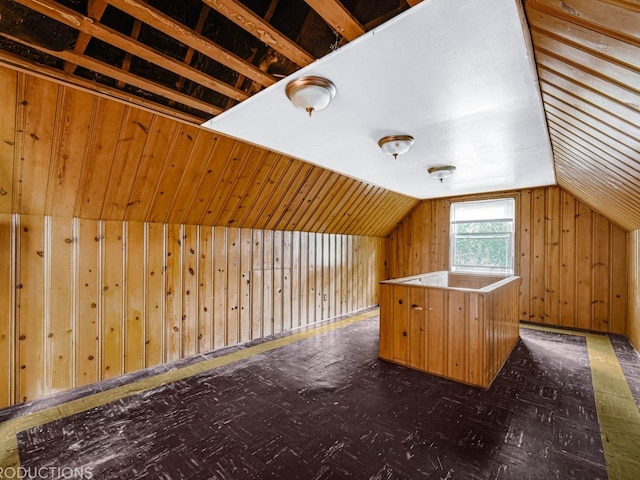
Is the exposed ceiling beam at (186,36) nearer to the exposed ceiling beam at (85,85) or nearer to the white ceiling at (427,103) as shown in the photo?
the white ceiling at (427,103)

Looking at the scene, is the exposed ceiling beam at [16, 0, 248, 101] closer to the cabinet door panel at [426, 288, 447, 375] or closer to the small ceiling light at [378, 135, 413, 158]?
the small ceiling light at [378, 135, 413, 158]

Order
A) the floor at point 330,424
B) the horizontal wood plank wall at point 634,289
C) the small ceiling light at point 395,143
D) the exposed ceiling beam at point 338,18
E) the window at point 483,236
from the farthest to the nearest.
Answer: the window at point 483,236 → the horizontal wood plank wall at point 634,289 → the small ceiling light at point 395,143 → the floor at point 330,424 → the exposed ceiling beam at point 338,18

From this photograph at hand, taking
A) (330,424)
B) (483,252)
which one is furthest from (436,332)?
(483,252)

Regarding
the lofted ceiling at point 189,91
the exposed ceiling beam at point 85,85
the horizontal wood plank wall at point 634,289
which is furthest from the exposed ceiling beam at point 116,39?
the horizontal wood plank wall at point 634,289

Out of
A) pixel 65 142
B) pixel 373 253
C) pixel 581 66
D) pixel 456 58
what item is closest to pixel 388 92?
pixel 456 58

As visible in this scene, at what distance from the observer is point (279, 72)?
1.81 meters

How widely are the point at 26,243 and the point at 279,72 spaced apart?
2602mm

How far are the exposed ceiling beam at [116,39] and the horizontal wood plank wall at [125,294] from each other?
6.32 feet

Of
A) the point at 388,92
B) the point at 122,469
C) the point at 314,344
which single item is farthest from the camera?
the point at 314,344

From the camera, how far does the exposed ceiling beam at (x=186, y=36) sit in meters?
1.33

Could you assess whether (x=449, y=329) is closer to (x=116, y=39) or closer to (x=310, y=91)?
(x=310, y=91)

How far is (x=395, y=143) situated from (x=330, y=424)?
2452mm

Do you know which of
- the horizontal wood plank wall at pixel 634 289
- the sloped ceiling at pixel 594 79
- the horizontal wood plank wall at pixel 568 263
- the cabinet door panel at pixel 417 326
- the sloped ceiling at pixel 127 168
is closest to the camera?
the sloped ceiling at pixel 594 79

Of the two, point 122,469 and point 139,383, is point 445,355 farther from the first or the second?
point 139,383
